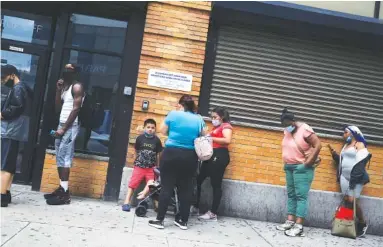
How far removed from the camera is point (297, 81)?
664 centimetres

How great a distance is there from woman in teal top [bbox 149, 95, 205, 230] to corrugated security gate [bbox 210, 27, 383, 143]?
1.76 metres

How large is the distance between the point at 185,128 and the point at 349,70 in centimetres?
389

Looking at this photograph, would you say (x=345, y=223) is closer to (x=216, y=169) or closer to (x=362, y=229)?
(x=362, y=229)

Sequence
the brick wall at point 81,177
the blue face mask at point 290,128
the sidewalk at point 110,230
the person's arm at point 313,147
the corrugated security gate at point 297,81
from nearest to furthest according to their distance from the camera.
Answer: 1. the sidewalk at point 110,230
2. the person's arm at point 313,147
3. the blue face mask at point 290,128
4. the brick wall at point 81,177
5. the corrugated security gate at point 297,81

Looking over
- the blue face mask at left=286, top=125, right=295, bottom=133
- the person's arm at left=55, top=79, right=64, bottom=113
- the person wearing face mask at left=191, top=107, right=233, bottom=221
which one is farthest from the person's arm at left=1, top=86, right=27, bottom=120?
the blue face mask at left=286, top=125, right=295, bottom=133

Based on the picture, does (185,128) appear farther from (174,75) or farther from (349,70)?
(349,70)

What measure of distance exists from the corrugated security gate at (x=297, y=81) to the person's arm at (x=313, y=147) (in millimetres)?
1301

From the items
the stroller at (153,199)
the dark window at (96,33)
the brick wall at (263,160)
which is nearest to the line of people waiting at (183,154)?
the stroller at (153,199)

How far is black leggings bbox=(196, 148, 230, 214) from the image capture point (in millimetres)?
5656

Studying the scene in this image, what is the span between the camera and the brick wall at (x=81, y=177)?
603 centimetres

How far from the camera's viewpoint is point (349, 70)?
22.1ft

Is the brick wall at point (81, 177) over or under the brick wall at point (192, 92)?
under

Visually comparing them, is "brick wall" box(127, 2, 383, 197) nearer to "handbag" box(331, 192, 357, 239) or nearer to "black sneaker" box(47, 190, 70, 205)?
"handbag" box(331, 192, 357, 239)

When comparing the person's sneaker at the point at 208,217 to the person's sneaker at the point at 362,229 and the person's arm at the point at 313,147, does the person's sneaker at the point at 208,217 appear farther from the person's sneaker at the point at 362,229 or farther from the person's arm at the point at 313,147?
the person's sneaker at the point at 362,229
